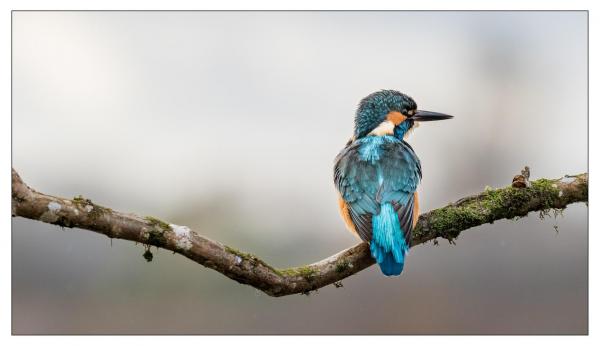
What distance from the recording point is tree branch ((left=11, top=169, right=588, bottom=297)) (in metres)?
2.60

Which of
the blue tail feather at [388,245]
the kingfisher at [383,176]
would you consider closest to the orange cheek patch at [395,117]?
the kingfisher at [383,176]

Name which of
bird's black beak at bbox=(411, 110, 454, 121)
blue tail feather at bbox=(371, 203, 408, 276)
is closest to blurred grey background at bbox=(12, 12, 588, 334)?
bird's black beak at bbox=(411, 110, 454, 121)

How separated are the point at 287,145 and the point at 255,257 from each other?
1.35m

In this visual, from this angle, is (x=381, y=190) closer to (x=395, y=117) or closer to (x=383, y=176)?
(x=383, y=176)

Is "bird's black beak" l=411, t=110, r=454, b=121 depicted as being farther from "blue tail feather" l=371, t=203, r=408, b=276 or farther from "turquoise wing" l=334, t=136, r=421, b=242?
"blue tail feather" l=371, t=203, r=408, b=276

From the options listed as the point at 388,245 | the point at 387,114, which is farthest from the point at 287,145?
the point at 388,245

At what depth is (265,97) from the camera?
4305 millimetres

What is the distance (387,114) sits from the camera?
14.1 feet

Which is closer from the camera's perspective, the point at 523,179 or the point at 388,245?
the point at 388,245

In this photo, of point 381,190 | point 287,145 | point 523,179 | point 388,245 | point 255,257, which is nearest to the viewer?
point 255,257
